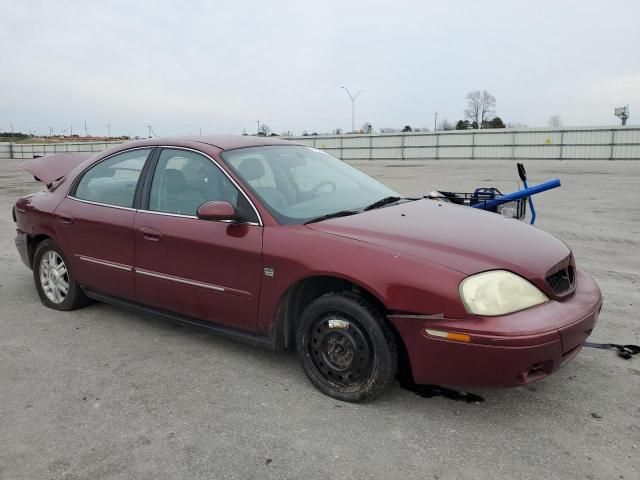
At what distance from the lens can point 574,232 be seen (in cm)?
805

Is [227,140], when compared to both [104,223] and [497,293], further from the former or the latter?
[497,293]

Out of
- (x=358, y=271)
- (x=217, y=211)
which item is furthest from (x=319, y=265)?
(x=217, y=211)

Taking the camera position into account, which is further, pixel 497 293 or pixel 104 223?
pixel 104 223

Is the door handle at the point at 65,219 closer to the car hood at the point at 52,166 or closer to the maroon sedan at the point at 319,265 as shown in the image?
the maroon sedan at the point at 319,265

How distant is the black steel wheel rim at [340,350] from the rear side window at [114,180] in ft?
6.25

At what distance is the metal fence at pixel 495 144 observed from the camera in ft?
115

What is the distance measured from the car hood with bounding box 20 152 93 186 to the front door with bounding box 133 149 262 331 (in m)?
1.72

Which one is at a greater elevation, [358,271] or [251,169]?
[251,169]

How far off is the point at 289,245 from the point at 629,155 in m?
37.1

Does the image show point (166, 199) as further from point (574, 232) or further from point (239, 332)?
point (574, 232)

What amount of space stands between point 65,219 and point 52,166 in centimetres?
108

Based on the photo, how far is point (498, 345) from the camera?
8.47 ft

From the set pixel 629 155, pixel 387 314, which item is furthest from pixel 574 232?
pixel 629 155

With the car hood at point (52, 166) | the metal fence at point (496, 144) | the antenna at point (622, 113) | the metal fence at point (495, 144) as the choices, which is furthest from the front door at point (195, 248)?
the antenna at point (622, 113)
